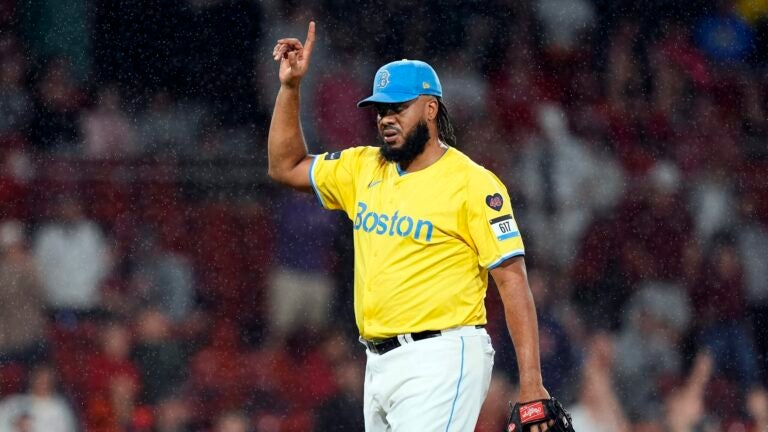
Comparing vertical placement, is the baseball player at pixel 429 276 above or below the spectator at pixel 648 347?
above

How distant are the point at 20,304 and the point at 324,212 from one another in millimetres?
1678

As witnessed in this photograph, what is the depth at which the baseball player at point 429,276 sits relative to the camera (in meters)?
3.45

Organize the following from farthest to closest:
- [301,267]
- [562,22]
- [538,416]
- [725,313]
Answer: [562,22]
[725,313]
[301,267]
[538,416]

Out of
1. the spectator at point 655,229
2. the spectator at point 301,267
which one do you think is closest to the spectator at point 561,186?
the spectator at point 655,229

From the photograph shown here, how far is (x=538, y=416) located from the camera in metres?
3.33

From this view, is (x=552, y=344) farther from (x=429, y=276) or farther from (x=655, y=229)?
(x=429, y=276)

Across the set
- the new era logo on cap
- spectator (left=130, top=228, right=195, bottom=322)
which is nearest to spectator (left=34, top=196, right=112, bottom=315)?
spectator (left=130, top=228, right=195, bottom=322)

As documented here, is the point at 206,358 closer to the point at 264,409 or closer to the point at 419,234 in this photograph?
the point at 264,409

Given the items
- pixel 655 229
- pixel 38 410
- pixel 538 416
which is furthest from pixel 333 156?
pixel 655 229

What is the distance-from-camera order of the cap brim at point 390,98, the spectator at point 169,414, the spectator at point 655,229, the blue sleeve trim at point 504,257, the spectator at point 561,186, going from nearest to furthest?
the blue sleeve trim at point 504,257
the cap brim at point 390,98
the spectator at point 169,414
the spectator at point 561,186
the spectator at point 655,229

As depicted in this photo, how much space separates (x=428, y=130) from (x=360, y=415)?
3298 millimetres

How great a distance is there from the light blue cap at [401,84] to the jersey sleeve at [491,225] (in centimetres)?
33

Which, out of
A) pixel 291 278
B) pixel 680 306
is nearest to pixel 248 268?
pixel 291 278

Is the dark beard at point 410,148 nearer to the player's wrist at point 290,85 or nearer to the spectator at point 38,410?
the player's wrist at point 290,85
